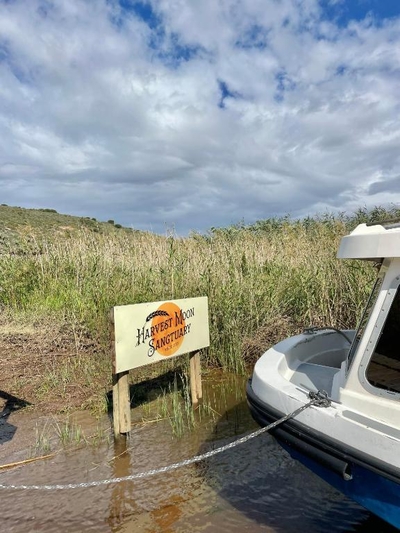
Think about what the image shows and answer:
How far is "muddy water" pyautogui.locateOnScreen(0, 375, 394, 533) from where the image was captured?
10.5ft

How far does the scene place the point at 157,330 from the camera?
4.55m

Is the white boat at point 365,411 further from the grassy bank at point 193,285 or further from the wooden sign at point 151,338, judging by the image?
the grassy bank at point 193,285

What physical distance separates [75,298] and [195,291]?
2.27 m

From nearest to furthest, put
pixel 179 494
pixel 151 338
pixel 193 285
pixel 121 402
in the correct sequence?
1. pixel 179 494
2. pixel 121 402
3. pixel 151 338
4. pixel 193 285

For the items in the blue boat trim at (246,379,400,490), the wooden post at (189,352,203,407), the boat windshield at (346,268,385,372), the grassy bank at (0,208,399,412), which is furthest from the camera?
the grassy bank at (0,208,399,412)

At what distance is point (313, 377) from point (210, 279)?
11.9ft

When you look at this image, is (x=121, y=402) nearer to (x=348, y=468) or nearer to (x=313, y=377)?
(x=313, y=377)

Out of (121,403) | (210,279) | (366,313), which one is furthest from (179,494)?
(210,279)

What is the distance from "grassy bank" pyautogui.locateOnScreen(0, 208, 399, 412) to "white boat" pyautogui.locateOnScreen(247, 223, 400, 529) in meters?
3.42

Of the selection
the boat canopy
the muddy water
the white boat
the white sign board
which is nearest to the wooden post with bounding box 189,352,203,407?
the white sign board

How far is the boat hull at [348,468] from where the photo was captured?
2387 mm

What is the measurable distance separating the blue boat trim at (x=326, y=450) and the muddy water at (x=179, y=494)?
713mm

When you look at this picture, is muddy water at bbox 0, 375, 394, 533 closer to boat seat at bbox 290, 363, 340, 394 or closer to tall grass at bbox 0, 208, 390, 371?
boat seat at bbox 290, 363, 340, 394

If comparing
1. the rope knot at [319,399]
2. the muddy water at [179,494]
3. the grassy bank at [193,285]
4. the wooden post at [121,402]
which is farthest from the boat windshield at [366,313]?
the grassy bank at [193,285]
